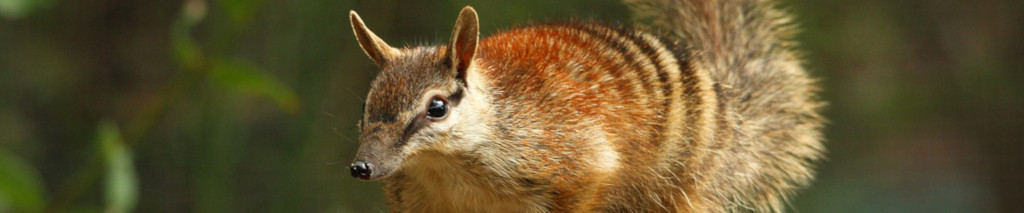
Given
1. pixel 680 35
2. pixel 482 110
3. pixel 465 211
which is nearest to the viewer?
pixel 482 110

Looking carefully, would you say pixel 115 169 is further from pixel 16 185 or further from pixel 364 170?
pixel 364 170

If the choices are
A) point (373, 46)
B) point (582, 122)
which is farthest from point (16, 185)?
point (582, 122)

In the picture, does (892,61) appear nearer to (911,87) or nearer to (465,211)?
(911,87)

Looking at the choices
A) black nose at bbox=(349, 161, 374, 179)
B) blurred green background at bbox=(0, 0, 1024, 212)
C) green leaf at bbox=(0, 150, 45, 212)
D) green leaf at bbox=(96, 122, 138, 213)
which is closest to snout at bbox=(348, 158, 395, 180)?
black nose at bbox=(349, 161, 374, 179)

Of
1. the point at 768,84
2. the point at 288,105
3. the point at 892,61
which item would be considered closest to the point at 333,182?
the point at 288,105

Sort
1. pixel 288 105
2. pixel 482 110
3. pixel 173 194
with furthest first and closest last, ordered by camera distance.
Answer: pixel 173 194 → pixel 288 105 → pixel 482 110

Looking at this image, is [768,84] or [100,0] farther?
[100,0]

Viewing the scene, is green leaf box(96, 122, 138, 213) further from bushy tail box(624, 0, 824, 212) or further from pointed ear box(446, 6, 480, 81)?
bushy tail box(624, 0, 824, 212)
